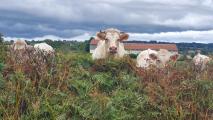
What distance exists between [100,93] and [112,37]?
385 inches

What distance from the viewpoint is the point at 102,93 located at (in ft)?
42.7

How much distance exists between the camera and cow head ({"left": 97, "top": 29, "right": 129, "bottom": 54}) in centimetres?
2215

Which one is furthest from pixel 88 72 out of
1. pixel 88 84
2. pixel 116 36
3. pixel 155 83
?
pixel 116 36

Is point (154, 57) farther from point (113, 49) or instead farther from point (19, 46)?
point (19, 46)

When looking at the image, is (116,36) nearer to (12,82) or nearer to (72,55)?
(72,55)

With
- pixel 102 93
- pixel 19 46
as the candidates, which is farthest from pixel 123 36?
pixel 102 93

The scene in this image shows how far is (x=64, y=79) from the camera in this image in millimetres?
13336

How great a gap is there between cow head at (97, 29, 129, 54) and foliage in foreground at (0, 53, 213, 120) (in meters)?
7.64

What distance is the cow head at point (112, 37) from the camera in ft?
72.7

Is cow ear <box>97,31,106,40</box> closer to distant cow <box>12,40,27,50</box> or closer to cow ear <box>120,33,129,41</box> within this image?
cow ear <box>120,33,129,41</box>

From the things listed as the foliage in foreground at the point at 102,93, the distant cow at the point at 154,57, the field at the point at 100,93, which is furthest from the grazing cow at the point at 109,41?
the foliage in foreground at the point at 102,93

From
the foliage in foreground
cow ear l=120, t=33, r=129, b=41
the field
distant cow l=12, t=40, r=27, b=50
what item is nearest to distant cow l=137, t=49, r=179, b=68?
cow ear l=120, t=33, r=129, b=41

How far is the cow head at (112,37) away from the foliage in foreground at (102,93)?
7643mm

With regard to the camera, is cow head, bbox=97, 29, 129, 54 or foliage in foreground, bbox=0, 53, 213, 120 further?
cow head, bbox=97, 29, 129, 54
